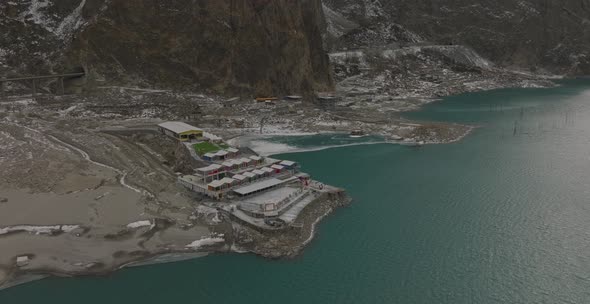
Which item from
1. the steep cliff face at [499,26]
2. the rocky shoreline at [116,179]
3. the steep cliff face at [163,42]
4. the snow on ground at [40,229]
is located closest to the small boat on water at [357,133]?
the rocky shoreline at [116,179]

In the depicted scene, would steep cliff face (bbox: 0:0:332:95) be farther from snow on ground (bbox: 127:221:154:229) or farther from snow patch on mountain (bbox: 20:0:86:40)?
snow on ground (bbox: 127:221:154:229)

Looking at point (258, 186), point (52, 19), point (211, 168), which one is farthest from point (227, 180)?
point (52, 19)

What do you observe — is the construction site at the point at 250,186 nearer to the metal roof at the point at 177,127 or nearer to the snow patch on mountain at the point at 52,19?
the metal roof at the point at 177,127

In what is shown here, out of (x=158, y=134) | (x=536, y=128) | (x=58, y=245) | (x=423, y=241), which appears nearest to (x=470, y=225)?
(x=423, y=241)

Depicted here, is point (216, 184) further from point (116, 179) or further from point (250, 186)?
point (116, 179)

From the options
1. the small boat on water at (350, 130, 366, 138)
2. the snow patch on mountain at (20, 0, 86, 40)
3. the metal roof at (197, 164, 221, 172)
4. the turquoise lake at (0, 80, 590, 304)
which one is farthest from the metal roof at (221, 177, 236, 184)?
the snow patch on mountain at (20, 0, 86, 40)

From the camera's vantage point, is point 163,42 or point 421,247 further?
point 163,42
